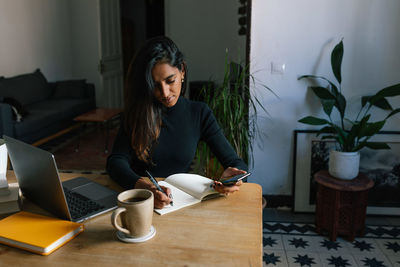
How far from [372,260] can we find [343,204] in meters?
0.36

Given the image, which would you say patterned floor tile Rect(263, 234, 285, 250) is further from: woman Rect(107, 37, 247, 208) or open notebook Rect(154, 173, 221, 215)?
open notebook Rect(154, 173, 221, 215)

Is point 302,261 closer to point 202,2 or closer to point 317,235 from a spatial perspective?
point 317,235

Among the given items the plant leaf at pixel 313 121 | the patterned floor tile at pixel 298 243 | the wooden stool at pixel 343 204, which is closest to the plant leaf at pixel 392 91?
the plant leaf at pixel 313 121

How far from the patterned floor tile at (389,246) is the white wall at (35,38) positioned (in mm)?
4598

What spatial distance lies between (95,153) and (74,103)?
103cm

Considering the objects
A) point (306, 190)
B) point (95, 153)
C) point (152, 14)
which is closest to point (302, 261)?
point (306, 190)

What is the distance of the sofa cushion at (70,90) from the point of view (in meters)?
5.41

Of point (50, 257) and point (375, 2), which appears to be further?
point (375, 2)

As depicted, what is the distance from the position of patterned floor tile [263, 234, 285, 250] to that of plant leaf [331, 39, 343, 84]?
3.62 ft

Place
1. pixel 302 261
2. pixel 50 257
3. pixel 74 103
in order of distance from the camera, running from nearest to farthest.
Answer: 1. pixel 50 257
2. pixel 302 261
3. pixel 74 103

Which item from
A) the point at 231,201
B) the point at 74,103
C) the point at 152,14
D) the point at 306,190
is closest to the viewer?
the point at 231,201

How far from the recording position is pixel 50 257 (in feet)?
2.93

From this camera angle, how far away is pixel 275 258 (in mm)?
2242

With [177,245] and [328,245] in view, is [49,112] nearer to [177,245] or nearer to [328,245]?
[328,245]
